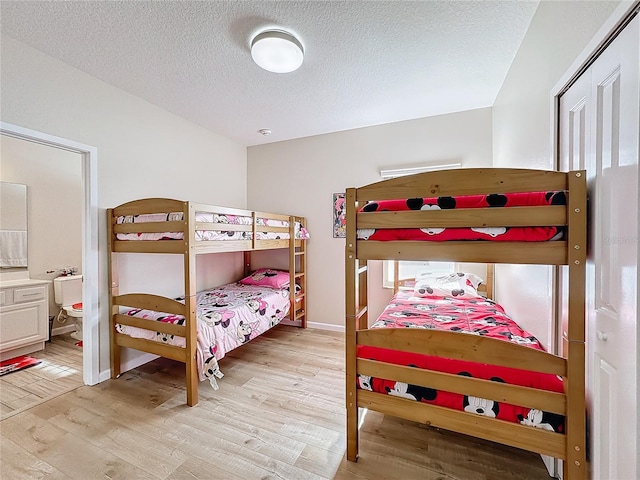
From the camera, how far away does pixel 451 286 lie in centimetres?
296

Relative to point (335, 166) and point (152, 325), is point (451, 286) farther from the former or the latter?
point (152, 325)

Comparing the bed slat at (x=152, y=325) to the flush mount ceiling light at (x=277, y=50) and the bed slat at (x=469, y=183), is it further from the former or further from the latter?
the flush mount ceiling light at (x=277, y=50)

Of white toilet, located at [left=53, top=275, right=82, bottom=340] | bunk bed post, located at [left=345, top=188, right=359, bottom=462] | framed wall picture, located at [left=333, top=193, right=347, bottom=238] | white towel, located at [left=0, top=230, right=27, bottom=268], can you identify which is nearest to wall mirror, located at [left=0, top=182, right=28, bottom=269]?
white towel, located at [left=0, top=230, right=27, bottom=268]

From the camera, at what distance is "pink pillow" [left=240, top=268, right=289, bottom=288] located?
3.59 metres

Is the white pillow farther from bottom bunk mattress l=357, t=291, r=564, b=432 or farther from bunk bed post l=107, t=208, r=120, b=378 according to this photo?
bunk bed post l=107, t=208, r=120, b=378

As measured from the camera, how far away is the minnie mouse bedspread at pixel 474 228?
47.1 inches

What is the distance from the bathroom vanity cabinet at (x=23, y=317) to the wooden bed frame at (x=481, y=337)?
11.9 ft

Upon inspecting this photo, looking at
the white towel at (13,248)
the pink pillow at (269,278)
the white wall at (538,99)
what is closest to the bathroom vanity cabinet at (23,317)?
the white towel at (13,248)

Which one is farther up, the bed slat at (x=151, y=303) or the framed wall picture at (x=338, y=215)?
the framed wall picture at (x=338, y=215)

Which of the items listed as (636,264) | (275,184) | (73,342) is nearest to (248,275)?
(275,184)

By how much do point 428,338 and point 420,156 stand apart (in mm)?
2521

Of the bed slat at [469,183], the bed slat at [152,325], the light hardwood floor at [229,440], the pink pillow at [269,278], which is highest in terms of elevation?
the bed slat at [469,183]

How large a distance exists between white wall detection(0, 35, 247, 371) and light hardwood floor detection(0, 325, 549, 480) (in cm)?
62

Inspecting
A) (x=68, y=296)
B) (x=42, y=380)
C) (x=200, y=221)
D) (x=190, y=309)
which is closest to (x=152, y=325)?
(x=190, y=309)
